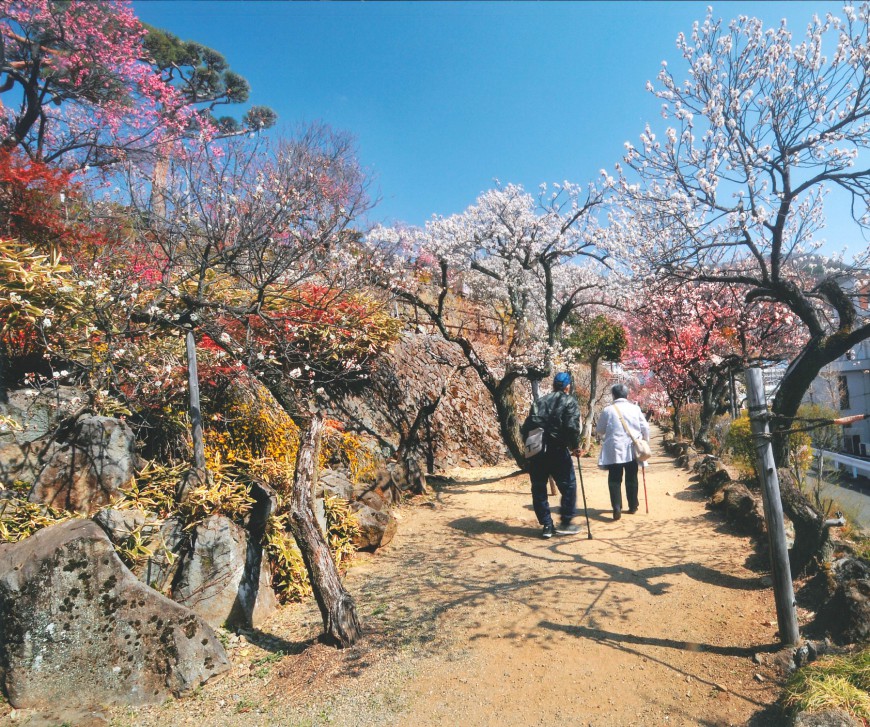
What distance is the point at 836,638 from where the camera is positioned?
3014mm

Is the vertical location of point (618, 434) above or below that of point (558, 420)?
below

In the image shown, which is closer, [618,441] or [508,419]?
[618,441]

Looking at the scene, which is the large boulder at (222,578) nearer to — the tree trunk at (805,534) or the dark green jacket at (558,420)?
the dark green jacket at (558,420)

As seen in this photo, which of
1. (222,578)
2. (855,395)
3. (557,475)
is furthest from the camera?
(855,395)

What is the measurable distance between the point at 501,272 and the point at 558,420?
9.36m

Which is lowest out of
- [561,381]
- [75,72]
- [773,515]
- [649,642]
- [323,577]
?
[649,642]

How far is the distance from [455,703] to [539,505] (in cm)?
282

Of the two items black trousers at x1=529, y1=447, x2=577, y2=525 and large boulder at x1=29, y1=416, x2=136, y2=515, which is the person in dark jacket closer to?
black trousers at x1=529, y1=447, x2=577, y2=525

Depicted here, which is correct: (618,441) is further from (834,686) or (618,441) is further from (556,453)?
(834,686)

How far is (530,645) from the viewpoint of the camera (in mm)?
3441

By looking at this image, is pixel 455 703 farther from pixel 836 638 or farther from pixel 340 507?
pixel 340 507

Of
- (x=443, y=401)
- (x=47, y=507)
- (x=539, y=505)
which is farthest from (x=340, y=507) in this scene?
(x=443, y=401)

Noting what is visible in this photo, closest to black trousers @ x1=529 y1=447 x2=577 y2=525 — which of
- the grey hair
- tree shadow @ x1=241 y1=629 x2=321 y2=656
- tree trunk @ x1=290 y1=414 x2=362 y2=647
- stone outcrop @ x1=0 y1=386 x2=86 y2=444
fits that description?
the grey hair

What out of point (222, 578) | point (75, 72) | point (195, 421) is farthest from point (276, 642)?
point (75, 72)
